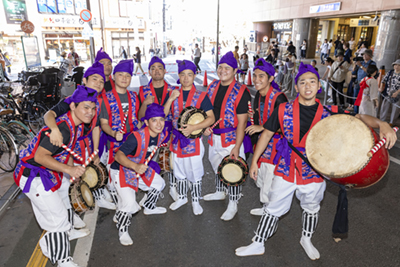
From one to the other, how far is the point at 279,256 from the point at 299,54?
24.0 m

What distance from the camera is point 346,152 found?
245 centimetres

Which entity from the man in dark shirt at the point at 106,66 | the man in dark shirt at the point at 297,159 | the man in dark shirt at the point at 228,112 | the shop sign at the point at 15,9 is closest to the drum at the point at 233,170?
the man in dark shirt at the point at 228,112

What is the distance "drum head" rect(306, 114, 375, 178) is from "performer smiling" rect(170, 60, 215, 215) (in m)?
1.41

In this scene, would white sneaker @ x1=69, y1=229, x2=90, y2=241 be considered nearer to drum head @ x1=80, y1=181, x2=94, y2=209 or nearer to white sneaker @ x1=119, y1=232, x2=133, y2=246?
white sneaker @ x1=119, y1=232, x2=133, y2=246

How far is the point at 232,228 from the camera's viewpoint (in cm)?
379

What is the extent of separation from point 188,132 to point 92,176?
131 cm

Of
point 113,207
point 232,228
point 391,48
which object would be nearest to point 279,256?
point 232,228

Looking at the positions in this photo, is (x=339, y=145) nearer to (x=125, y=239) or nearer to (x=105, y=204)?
(x=125, y=239)

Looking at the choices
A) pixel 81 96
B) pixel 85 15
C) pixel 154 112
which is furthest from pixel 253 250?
pixel 85 15

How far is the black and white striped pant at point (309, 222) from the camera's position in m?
3.09

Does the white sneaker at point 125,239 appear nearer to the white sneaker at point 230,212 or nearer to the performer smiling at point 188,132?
the performer smiling at point 188,132

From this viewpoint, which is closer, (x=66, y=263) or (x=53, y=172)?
(x=53, y=172)

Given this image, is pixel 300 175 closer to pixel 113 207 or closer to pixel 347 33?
pixel 113 207

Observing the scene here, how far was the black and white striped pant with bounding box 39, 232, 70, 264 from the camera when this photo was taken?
111 inches
